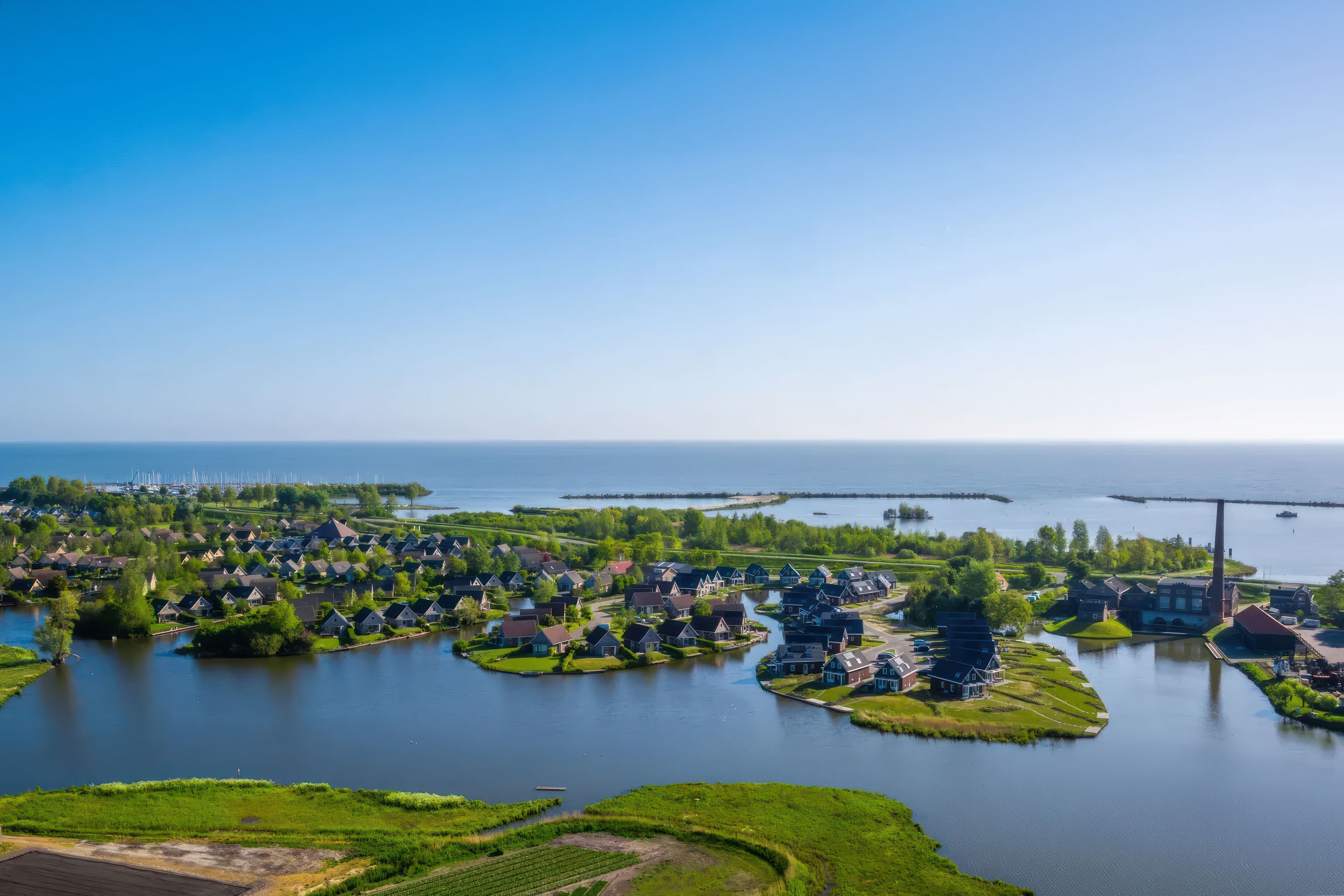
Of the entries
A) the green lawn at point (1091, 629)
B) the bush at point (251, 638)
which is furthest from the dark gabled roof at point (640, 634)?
the green lawn at point (1091, 629)

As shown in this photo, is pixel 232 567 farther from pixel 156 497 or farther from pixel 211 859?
pixel 156 497

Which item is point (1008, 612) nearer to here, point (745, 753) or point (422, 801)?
point (745, 753)

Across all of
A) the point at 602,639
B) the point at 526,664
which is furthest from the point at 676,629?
the point at 526,664

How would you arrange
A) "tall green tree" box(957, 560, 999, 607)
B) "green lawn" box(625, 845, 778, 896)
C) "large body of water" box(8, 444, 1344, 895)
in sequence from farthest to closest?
"tall green tree" box(957, 560, 999, 607), "large body of water" box(8, 444, 1344, 895), "green lawn" box(625, 845, 778, 896)

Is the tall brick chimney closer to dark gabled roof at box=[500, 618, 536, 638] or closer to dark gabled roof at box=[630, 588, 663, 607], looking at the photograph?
dark gabled roof at box=[630, 588, 663, 607]

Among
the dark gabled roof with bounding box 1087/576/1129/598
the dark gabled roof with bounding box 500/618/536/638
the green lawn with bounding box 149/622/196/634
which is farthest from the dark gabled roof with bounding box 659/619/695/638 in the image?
the green lawn with bounding box 149/622/196/634

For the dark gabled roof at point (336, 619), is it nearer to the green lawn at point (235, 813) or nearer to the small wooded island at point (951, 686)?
the green lawn at point (235, 813)

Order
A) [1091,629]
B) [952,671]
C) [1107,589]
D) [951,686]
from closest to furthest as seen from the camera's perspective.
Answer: [951,686] < [952,671] < [1091,629] < [1107,589]
